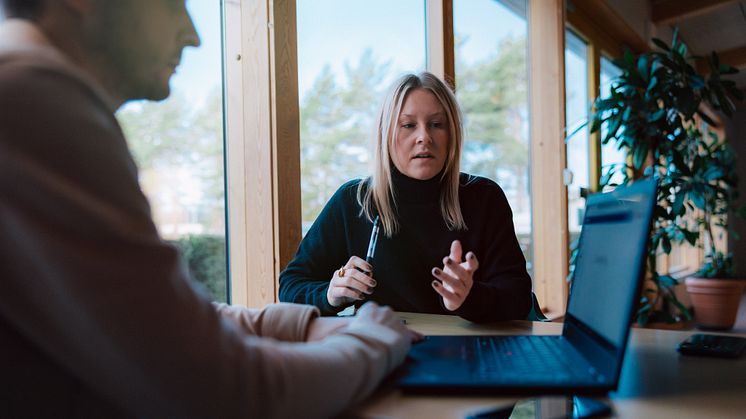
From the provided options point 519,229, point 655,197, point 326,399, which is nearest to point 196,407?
point 326,399

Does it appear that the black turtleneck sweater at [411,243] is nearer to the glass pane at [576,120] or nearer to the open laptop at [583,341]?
the open laptop at [583,341]

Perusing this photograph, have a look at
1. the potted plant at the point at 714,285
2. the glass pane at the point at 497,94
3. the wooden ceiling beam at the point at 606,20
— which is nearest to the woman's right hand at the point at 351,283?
the glass pane at the point at 497,94

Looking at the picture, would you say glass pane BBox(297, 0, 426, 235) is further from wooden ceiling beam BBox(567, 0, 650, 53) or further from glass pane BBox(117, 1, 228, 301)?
wooden ceiling beam BBox(567, 0, 650, 53)

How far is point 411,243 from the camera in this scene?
1.64 meters

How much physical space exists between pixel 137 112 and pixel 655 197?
1.38m

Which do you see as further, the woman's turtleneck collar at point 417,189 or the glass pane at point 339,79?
the glass pane at point 339,79

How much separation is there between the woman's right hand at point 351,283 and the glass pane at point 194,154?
20.3 inches

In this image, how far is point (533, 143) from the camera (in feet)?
13.1

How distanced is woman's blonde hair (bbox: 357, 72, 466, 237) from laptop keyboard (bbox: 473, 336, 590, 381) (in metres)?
0.70

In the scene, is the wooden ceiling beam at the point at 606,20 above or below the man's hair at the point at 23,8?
above

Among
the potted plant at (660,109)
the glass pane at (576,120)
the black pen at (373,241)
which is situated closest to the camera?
the black pen at (373,241)

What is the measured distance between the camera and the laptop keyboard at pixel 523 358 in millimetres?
729

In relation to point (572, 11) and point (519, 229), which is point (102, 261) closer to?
point (519, 229)

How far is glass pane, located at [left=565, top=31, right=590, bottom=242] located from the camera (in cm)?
412
